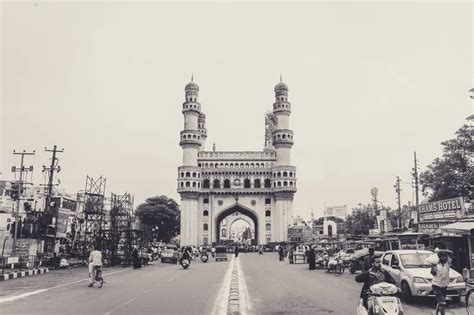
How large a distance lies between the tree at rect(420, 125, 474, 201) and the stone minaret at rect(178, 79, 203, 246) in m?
46.1

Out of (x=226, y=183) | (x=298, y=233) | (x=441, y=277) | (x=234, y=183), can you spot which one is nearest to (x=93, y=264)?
(x=441, y=277)

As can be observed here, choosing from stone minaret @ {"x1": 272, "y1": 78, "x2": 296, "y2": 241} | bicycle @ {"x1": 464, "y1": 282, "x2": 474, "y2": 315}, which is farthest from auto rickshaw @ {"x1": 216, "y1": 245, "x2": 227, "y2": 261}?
stone minaret @ {"x1": 272, "y1": 78, "x2": 296, "y2": 241}

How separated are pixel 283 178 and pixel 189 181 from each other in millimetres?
14766

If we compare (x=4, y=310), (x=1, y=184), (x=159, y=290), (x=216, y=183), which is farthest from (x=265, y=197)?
(x=4, y=310)

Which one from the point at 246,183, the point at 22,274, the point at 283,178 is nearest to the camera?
the point at 22,274

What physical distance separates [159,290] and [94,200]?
21528mm

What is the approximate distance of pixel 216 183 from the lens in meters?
75.8

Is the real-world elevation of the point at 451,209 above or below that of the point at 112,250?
above

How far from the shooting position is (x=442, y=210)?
926 inches

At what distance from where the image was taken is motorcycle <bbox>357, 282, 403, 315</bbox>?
7059mm

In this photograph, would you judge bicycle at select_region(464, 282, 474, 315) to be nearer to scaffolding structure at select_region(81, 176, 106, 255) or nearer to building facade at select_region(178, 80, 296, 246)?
scaffolding structure at select_region(81, 176, 106, 255)

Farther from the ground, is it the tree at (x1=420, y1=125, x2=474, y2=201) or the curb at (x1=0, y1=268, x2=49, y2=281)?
the tree at (x1=420, y1=125, x2=474, y2=201)

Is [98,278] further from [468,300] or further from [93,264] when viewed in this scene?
[468,300]

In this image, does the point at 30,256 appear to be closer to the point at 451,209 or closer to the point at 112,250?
the point at 112,250
